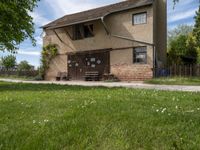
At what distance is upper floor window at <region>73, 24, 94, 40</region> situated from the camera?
32.1m

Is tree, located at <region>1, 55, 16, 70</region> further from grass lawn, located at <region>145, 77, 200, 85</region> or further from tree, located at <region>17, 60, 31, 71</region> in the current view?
grass lawn, located at <region>145, 77, 200, 85</region>

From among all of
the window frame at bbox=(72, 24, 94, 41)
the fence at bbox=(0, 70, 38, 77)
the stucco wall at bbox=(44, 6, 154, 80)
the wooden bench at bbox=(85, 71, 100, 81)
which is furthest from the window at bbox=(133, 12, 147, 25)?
the fence at bbox=(0, 70, 38, 77)

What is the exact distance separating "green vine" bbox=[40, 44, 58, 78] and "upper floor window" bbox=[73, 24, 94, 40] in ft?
11.3

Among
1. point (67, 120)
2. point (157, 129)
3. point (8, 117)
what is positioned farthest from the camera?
point (8, 117)

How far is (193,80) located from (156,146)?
59.1 ft

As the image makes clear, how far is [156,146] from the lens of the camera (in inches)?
203

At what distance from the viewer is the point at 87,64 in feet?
105

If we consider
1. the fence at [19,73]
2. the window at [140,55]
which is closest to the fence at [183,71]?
the window at [140,55]

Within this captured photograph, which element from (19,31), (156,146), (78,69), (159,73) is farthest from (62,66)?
(156,146)

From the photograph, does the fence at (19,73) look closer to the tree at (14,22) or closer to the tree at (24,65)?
the tree at (24,65)

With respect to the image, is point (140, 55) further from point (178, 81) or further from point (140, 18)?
point (178, 81)

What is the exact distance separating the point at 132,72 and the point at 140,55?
1613mm

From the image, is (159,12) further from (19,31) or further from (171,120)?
(171,120)

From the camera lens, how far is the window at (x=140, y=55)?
27.5 m
